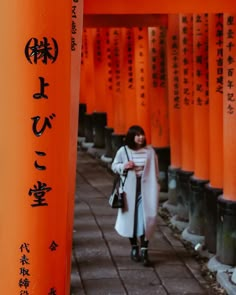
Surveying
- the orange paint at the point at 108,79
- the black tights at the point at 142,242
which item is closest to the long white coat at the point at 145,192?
the black tights at the point at 142,242

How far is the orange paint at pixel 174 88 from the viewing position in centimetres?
1287

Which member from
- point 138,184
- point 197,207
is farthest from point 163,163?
point 138,184

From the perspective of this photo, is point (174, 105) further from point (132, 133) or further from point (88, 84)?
point (88, 84)

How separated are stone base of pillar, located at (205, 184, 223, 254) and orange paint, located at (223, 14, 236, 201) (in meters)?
0.77

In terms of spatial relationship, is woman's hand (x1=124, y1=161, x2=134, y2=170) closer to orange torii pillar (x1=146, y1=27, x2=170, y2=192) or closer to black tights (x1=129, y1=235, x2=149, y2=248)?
black tights (x1=129, y1=235, x2=149, y2=248)

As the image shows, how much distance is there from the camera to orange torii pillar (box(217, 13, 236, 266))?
933 centimetres

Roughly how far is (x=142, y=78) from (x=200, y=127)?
435 cm

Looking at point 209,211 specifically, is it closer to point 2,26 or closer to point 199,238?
point 199,238

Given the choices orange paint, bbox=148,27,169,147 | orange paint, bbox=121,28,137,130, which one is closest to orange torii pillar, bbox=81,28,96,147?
orange paint, bbox=121,28,137,130

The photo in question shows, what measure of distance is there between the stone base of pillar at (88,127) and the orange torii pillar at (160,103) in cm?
741

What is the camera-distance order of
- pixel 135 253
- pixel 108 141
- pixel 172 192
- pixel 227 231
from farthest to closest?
1. pixel 108 141
2. pixel 172 192
3. pixel 135 253
4. pixel 227 231

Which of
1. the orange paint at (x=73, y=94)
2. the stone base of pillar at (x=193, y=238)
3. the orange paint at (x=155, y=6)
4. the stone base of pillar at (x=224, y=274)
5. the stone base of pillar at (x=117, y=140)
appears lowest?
the stone base of pillar at (x=224, y=274)

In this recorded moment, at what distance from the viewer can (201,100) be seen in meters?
11.1

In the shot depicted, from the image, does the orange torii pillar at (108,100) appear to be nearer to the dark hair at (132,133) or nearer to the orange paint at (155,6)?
the dark hair at (132,133)
